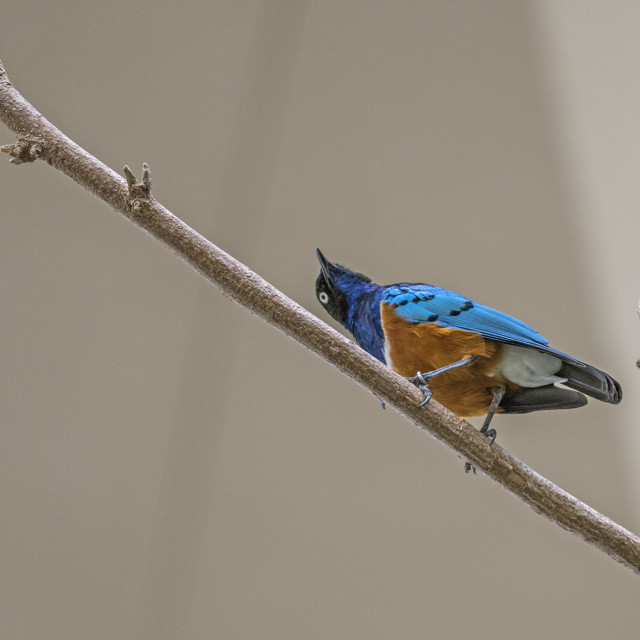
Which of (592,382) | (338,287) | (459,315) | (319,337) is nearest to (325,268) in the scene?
(338,287)

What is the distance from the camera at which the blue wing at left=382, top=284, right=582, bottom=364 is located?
4.05 feet

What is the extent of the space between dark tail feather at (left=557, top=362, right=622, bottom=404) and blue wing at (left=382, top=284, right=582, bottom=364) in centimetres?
4

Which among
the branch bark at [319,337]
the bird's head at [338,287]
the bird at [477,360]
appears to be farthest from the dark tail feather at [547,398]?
the bird's head at [338,287]

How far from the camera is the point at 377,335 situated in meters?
1.35

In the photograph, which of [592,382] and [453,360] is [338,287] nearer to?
[453,360]

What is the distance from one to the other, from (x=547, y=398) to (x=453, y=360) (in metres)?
0.19

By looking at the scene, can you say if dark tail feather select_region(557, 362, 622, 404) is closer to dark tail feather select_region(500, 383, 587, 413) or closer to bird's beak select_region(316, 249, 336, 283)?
dark tail feather select_region(500, 383, 587, 413)

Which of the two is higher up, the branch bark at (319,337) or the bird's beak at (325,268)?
the bird's beak at (325,268)

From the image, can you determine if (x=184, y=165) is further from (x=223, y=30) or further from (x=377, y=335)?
(x=377, y=335)

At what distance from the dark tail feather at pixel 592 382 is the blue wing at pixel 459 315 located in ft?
0.14

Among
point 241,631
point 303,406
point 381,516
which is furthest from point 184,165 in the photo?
A: point 241,631

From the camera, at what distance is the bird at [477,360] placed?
123 cm

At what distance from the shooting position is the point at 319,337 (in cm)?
105

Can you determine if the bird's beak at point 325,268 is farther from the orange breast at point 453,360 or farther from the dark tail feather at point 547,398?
the dark tail feather at point 547,398
